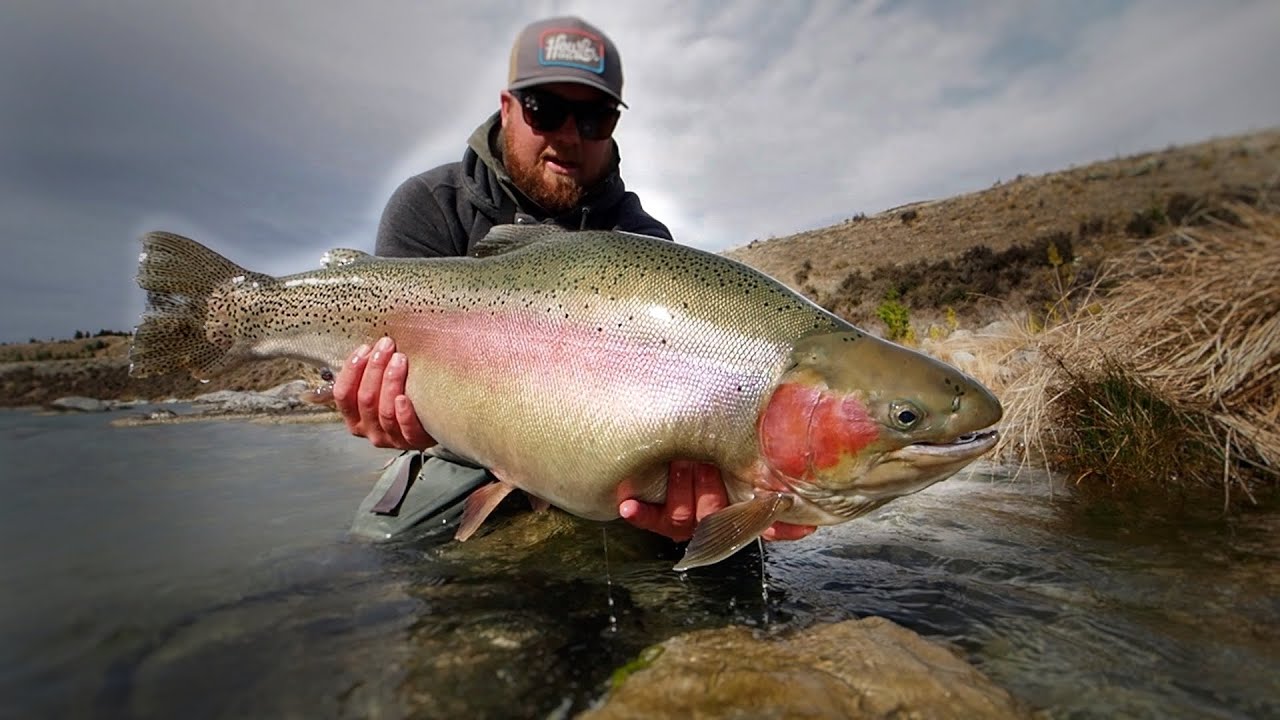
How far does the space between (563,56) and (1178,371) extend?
444 centimetres

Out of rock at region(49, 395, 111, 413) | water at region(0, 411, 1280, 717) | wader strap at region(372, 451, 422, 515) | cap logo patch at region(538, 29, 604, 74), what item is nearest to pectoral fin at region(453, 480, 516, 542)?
water at region(0, 411, 1280, 717)

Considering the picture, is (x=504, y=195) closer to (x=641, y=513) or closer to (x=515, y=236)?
(x=515, y=236)

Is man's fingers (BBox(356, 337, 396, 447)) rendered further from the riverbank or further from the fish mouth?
the fish mouth

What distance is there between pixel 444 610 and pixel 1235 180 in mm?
4766

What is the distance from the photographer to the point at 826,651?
1.80 metres

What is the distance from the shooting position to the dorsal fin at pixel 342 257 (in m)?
3.06

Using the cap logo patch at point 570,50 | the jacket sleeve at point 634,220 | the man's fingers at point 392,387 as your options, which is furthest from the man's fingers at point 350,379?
the jacket sleeve at point 634,220

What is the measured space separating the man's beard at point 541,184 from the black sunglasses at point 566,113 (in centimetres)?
28

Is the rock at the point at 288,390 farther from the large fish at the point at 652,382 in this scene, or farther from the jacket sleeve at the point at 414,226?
the large fish at the point at 652,382

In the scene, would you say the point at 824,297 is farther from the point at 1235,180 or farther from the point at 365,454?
the point at 1235,180

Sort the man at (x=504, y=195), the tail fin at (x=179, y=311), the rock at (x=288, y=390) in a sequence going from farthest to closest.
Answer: the rock at (x=288, y=390), the tail fin at (x=179, y=311), the man at (x=504, y=195)

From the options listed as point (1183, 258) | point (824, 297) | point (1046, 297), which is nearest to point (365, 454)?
point (1183, 258)

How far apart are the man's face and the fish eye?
101 inches

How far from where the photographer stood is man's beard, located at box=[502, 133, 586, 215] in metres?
3.86
